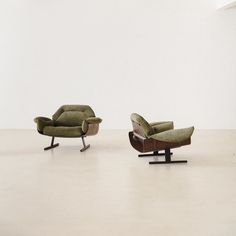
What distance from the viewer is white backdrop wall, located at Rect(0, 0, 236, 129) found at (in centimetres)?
851

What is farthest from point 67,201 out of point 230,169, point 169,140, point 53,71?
point 53,71

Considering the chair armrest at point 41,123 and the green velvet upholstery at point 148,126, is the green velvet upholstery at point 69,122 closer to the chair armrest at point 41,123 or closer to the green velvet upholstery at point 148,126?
the chair armrest at point 41,123

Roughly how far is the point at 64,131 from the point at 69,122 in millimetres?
487

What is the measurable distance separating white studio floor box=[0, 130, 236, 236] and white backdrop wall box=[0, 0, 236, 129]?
2.15 metres

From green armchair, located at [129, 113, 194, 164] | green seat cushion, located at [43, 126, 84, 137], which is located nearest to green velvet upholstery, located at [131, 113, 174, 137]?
green armchair, located at [129, 113, 194, 164]

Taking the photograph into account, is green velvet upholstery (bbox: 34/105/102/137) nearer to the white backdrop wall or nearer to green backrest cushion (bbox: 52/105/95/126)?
green backrest cushion (bbox: 52/105/95/126)

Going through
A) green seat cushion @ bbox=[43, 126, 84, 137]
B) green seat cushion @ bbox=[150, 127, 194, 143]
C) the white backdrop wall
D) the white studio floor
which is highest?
the white backdrop wall

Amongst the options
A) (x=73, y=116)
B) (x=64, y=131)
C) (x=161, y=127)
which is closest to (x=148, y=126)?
(x=161, y=127)

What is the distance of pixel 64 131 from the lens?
637 cm

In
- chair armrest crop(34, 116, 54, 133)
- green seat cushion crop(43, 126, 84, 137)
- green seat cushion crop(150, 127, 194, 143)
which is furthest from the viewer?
chair armrest crop(34, 116, 54, 133)

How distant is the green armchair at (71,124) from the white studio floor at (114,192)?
30cm

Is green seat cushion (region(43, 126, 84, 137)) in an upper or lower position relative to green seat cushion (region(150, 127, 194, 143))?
lower

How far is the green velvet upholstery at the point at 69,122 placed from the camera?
20.8 feet

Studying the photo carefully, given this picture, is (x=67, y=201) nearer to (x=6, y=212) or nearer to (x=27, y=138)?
(x=6, y=212)
